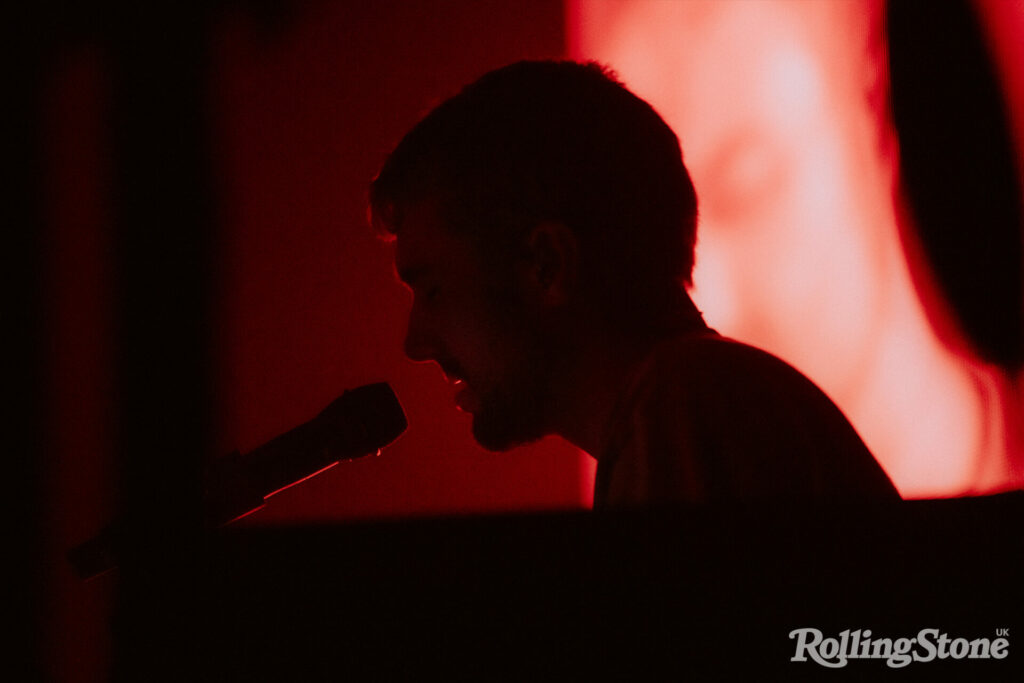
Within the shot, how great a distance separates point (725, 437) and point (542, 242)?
453mm

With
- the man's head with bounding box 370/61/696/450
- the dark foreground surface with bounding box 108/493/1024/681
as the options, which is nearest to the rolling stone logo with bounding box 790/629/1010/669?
the dark foreground surface with bounding box 108/493/1024/681

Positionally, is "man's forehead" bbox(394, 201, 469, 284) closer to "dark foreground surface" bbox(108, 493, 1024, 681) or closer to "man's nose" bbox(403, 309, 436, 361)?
"man's nose" bbox(403, 309, 436, 361)

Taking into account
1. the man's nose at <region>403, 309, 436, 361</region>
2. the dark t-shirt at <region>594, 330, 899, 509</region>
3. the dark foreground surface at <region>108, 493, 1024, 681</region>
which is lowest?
the dark foreground surface at <region>108, 493, 1024, 681</region>

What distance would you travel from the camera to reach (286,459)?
817 millimetres

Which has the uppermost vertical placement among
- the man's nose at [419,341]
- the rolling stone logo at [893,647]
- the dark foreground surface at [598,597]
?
the man's nose at [419,341]

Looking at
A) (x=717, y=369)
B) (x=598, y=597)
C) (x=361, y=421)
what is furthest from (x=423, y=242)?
(x=598, y=597)

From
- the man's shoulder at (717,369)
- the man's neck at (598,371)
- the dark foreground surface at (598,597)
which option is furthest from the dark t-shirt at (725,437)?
the man's neck at (598,371)

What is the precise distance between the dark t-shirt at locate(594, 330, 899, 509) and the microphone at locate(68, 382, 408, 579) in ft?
0.75

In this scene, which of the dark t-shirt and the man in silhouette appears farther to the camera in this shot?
the man in silhouette

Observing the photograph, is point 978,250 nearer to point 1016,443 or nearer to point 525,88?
point 1016,443

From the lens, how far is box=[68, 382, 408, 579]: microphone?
76 cm

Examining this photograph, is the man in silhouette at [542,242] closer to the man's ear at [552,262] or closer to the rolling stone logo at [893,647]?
the man's ear at [552,262]

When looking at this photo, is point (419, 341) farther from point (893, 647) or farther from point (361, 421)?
point (893, 647)

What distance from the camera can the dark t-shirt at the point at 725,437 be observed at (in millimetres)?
656
